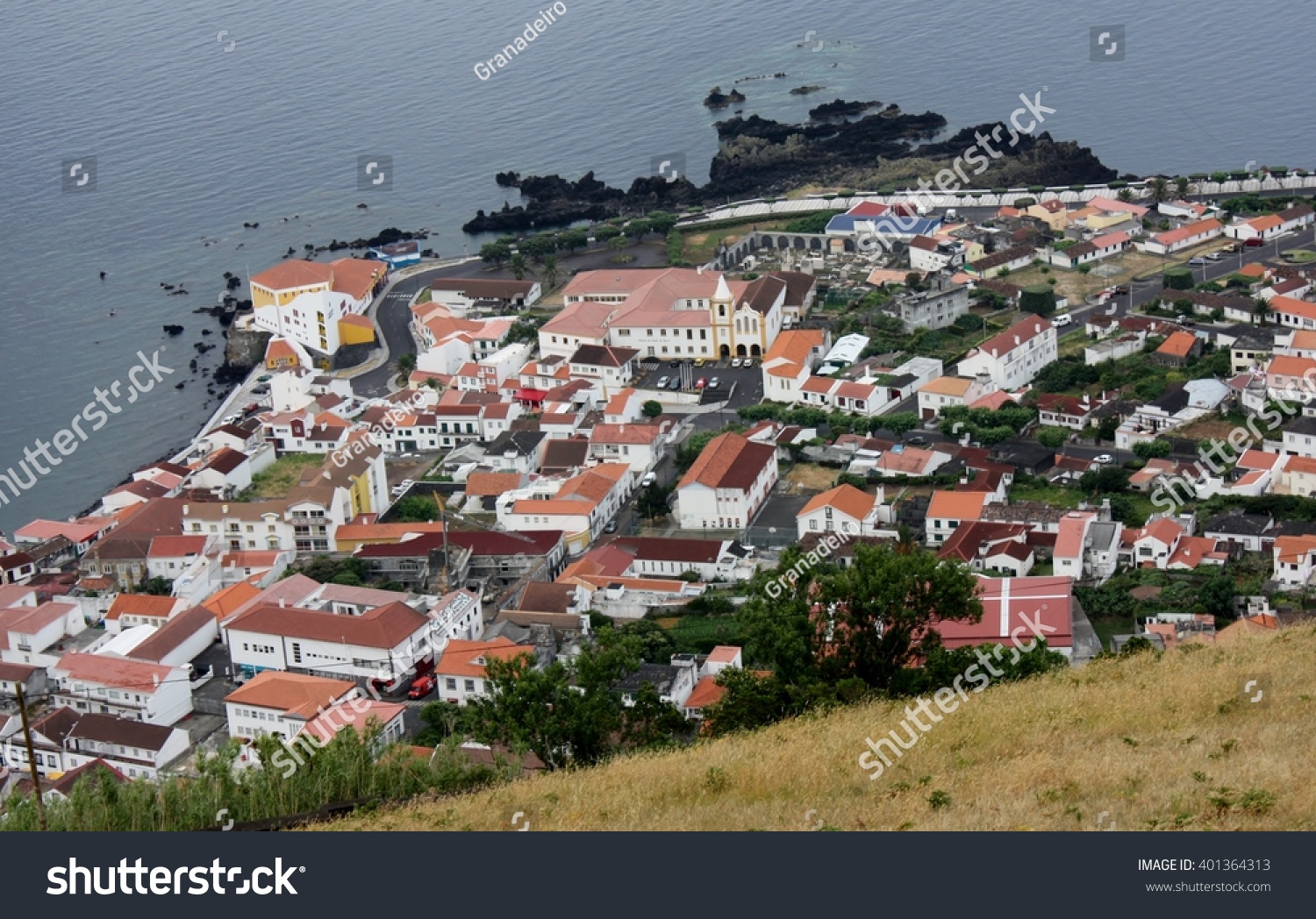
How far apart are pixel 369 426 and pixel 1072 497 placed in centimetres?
1189

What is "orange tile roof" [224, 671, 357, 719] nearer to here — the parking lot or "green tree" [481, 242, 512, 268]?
the parking lot

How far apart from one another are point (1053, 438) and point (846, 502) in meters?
4.01

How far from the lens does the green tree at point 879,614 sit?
1335 centimetres

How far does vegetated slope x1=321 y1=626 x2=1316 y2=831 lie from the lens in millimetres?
8875

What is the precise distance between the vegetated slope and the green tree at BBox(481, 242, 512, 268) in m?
27.2

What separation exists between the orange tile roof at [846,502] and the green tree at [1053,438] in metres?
3.36

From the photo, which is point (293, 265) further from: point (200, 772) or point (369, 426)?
point (200, 772)

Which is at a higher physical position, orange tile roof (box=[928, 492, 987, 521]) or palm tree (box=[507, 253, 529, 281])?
palm tree (box=[507, 253, 529, 281])

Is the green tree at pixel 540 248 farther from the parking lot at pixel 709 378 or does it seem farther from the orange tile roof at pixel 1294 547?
the orange tile roof at pixel 1294 547

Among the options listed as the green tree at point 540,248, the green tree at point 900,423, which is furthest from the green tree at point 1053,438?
the green tree at point 540,248

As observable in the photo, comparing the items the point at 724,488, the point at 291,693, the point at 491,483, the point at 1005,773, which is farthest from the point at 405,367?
the point at 1005,773

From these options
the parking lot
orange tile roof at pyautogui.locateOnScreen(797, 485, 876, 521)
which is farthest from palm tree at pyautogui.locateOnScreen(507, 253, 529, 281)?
orange tile roof at pyautogui.locateOnScreen(797, 485, 876, 521)

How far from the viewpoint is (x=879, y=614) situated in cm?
1338

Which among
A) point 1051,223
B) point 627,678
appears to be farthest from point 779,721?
point 1051,223
